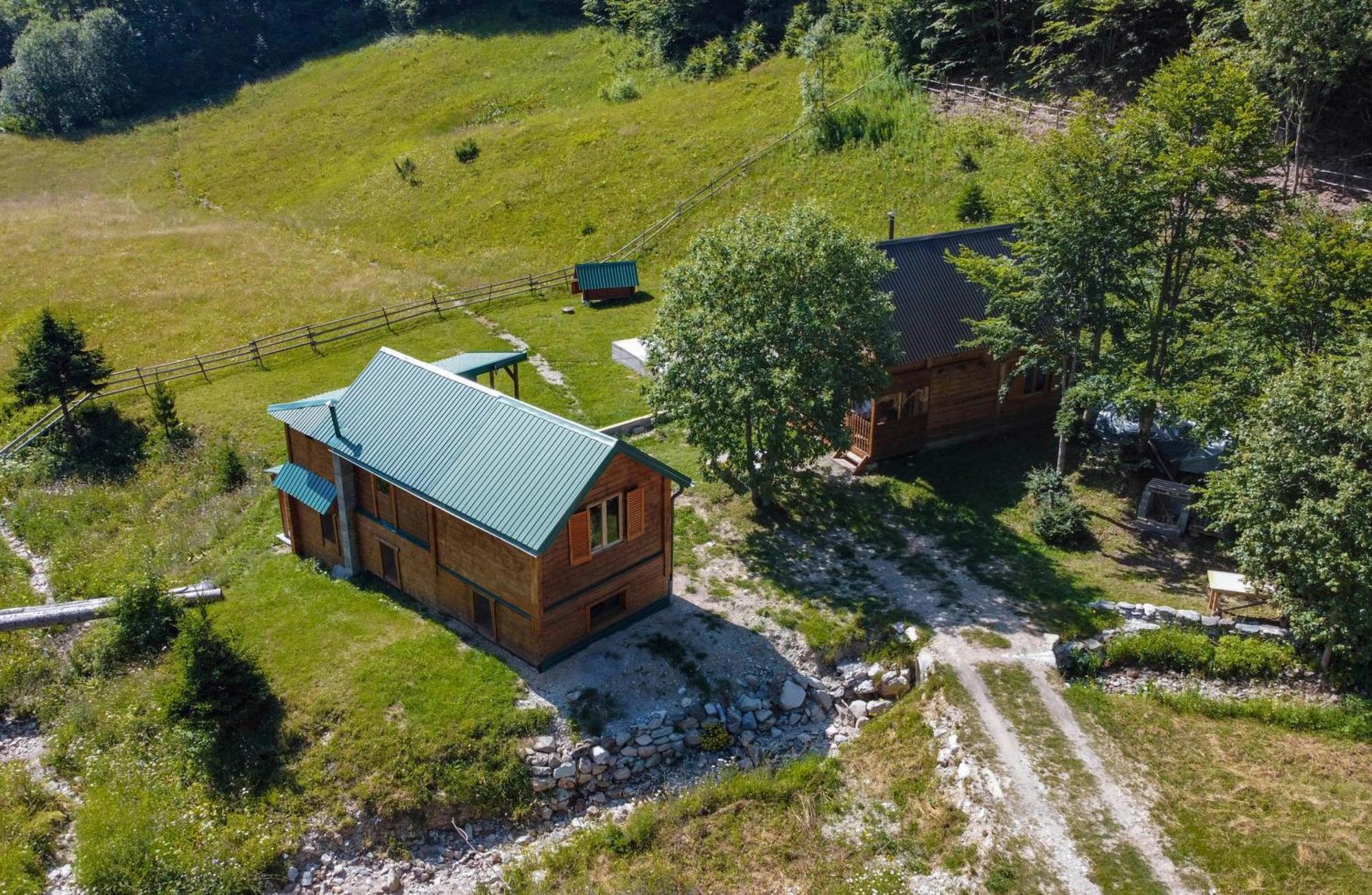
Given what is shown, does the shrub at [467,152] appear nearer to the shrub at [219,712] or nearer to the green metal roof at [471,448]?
the green metal roof at [471,448]

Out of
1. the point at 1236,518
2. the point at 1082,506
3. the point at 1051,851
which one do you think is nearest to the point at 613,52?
the point at 1082,506

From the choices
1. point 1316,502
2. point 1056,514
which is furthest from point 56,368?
point 1316,502

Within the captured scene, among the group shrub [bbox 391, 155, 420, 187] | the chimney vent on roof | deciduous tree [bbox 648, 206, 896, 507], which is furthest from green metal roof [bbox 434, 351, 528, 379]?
shrub [bbox 391, 155, 420, 187]

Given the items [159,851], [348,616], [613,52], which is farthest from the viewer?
[613,52]

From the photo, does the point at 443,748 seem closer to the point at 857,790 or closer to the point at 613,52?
the point at 857,790

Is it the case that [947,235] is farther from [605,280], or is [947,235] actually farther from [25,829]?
[25,829]

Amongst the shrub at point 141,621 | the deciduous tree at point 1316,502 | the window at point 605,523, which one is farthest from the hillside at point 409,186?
the deciduous tree at point 1316,502

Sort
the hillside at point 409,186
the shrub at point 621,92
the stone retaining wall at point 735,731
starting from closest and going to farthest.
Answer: the stone retaining wall at point 735,731
the hillside at point 409,186
the shrub at point 621,92
